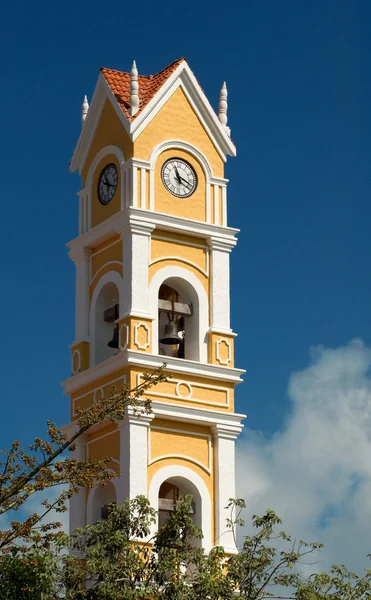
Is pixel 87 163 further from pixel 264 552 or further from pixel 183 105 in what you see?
pixel 264 552

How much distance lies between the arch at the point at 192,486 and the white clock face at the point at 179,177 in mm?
6642

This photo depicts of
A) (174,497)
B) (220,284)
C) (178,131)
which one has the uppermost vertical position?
(178,131)

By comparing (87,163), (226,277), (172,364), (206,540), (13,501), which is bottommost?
(13,501)

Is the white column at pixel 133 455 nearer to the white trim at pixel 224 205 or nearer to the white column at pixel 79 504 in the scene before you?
the white column at pixel 79 504

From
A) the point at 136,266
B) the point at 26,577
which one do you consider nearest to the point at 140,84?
the point at 136,266

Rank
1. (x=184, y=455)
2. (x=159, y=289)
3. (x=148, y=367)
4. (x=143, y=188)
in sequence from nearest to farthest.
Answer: (x=148, y=367)
(x=184, y=455)
(x=143, y=188)
(x=159, y=289)

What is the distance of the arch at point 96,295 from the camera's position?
4079cm

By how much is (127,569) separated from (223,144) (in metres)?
13.8

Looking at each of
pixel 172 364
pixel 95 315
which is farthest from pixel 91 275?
pixel 172 364

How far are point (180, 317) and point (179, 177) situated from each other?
3.29m

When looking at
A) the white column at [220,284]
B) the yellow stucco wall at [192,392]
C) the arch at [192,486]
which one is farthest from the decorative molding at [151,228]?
the arch at [192,486]

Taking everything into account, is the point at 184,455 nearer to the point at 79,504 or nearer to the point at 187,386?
the point at 187,386

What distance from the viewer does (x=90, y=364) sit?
41.1 m

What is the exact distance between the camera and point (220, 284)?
4150 centimetres
